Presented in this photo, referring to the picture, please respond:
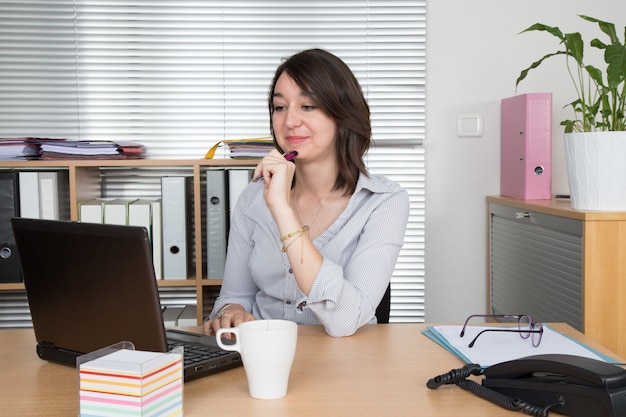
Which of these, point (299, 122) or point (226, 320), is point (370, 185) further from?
point (226, 320)

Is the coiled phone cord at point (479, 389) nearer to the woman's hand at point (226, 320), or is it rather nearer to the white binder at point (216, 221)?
the woman's hand at point (226, 320)

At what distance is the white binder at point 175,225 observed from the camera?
104 inches

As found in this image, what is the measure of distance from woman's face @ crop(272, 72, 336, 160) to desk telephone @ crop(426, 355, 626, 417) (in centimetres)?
87

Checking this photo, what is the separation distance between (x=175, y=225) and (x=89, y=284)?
62.0 inches

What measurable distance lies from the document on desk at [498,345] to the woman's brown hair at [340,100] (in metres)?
0.59

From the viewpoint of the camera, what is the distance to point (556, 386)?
3.10 feet

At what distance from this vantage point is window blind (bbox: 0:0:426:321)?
2906 millimetres

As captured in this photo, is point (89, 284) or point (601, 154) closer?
point (89, 284)

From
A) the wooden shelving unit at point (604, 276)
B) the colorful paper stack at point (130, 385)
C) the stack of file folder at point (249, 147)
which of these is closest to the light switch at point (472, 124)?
the stack of file folder at point (249, 147)

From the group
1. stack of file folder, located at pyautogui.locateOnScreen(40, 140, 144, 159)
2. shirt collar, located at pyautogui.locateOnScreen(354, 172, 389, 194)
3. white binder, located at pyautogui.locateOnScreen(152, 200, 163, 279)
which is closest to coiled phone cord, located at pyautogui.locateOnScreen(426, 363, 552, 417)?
shirt collar, located at pyautogui.locateOnScreen(354, 172, 389, 194)

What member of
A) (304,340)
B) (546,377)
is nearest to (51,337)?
(304,340)

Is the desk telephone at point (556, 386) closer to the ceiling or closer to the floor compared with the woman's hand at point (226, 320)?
closer to the ceiling

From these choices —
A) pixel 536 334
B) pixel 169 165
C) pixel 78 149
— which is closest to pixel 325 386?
pixel 536 334

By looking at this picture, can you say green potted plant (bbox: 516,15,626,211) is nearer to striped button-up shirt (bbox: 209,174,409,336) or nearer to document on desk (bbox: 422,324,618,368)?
striped button-up shirt (bbox: 209,174,409,336)
